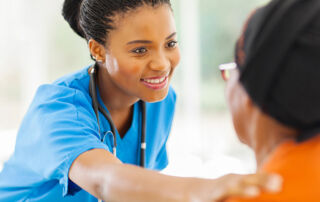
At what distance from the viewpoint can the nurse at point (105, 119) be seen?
893 mm

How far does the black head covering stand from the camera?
0.55m

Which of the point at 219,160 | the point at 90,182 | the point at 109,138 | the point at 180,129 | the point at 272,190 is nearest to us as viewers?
the point at 272,190

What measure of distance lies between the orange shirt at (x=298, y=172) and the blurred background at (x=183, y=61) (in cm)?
274

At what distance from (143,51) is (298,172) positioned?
71cm

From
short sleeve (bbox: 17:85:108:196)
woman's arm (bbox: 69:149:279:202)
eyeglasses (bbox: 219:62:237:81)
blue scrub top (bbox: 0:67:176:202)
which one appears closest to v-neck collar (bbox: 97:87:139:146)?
blue scrub top (bbox: 0:67:176:202)

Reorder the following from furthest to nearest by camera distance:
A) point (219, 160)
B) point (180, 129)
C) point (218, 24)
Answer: point (180, 129) < point (218, 24) < point (219, 160)

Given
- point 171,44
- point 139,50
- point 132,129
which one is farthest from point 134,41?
point 132,129

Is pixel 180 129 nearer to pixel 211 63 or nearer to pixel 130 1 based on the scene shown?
pixel 211 63

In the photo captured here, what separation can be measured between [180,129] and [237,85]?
3.16m

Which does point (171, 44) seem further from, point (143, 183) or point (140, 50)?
point (143, 183)

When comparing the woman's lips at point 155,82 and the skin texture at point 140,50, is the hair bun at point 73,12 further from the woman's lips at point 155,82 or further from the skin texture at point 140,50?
the woman's lips at point 155,82

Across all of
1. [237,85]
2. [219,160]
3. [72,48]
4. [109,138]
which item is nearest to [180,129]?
[219,160]

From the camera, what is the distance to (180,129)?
380 centimetres

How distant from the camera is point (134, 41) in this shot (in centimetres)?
116
